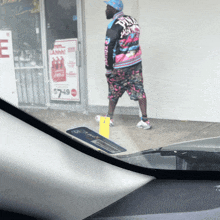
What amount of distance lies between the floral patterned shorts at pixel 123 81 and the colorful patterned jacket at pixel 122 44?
0.05 meters

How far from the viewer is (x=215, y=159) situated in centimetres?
82

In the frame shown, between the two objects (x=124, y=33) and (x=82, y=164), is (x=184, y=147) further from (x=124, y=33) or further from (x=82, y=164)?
(x=124, y=33)

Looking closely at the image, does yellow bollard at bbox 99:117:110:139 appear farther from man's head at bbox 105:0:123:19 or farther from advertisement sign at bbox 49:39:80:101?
man's head at bbox 105:0:123:19

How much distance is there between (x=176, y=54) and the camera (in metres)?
3.34

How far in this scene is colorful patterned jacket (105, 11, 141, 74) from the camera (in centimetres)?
181

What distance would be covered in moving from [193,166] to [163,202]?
21 centimetres

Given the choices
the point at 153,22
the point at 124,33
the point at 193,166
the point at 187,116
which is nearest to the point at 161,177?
the point at 193,166

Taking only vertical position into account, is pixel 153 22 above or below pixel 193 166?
above

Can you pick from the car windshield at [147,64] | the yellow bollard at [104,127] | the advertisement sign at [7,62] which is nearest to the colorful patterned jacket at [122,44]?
the car windshield at [147,64]

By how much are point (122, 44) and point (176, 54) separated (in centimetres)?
159

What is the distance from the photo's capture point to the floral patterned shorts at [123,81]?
198 centimetres

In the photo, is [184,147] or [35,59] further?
[35,59]

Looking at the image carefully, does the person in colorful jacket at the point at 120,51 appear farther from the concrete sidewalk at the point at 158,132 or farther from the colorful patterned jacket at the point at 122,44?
the concrete sidewalk at the point at 158,132

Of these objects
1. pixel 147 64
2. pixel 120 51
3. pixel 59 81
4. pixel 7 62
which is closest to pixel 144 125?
pixel 120 51
